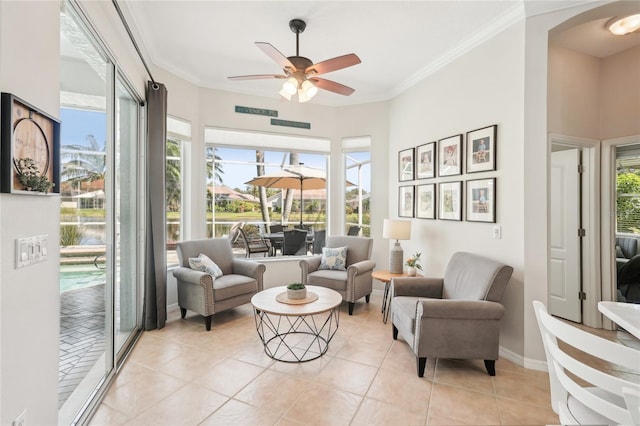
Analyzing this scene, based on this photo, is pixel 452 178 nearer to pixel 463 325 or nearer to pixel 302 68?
pixel 463 325

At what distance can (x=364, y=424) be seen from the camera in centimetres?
193

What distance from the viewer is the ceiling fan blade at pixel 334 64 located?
250 cm

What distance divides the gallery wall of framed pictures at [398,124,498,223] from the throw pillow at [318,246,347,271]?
105cm

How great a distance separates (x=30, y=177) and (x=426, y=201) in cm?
378

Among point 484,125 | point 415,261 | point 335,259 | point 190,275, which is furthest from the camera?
point 335,259

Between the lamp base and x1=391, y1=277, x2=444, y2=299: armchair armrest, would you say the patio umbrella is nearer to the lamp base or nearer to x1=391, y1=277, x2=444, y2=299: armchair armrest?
the lamp base

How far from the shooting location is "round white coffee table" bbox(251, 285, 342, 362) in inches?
106

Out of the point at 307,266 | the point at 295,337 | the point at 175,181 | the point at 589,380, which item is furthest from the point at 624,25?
the point at 175,181

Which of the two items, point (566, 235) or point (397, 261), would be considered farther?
point (397, 261)

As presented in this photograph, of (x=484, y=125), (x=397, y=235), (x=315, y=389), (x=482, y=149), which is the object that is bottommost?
(x=315, y=389)

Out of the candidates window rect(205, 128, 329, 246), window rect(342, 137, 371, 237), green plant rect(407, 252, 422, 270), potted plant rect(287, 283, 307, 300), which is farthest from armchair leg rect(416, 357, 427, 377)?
window rect(205, 128, 329, 246)

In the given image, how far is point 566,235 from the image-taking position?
360cm

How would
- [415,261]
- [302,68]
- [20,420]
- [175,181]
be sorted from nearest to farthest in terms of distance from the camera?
[20,420], [302,68], [415,261], [175,181]

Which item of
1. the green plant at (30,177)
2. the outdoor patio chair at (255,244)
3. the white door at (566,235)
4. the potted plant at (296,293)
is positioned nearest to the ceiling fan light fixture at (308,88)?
the potted plant at (296,293)
